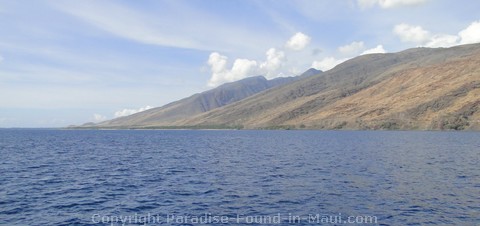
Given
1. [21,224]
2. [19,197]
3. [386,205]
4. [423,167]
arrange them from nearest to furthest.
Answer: [21,224] < [386,205] < [19,197] < [423,167]

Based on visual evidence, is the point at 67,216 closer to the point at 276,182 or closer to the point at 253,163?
the point at 276,182

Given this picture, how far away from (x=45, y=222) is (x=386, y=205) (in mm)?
32262

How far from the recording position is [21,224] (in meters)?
33.6

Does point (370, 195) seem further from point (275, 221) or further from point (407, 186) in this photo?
point (275, 221)

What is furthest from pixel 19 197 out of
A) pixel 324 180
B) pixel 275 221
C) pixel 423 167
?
pixel 423 167

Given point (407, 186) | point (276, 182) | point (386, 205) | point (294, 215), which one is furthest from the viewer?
point (276, 182)

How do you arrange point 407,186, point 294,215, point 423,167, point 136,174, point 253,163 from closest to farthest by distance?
point 294,215, point 407,186, point 136,174, point 423,167, point 253,163

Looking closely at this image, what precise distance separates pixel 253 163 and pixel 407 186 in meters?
33.2

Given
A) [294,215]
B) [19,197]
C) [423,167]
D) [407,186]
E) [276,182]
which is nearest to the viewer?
[294,215]

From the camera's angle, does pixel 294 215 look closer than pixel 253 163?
Yes

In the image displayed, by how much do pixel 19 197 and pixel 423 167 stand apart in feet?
202

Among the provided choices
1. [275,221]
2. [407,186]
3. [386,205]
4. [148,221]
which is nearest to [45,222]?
[148,221]

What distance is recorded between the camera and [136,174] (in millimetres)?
62594

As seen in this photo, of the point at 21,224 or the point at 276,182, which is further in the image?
the point at 276,182
